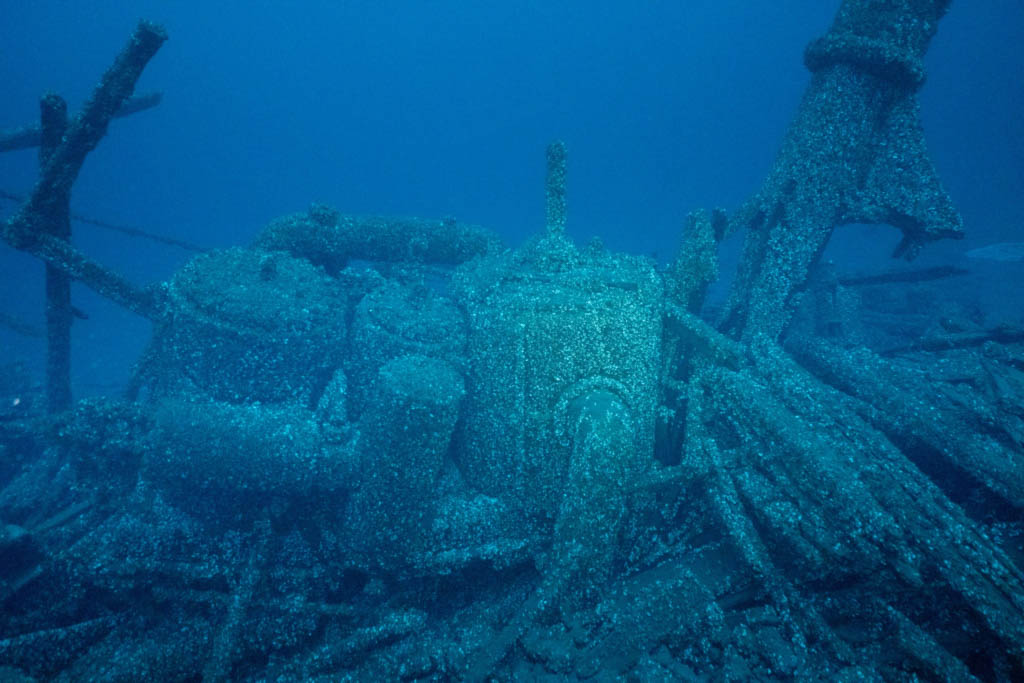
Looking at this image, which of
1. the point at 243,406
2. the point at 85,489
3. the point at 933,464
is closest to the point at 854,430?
the point at 933,464

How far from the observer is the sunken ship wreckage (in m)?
2.63

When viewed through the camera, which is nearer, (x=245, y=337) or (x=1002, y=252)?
(x=245, y=337)

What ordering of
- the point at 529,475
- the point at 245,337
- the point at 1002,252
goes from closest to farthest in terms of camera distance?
1. the point at 529,475
2. the point at 245,337
3. the point at 1002,252

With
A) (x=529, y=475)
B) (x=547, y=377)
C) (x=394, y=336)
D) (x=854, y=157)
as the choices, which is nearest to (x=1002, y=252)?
(x=854, y=157)

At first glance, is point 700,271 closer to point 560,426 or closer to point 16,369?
point 560,426

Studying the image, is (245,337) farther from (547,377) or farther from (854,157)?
(854,157)

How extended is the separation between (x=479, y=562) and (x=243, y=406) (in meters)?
2.31

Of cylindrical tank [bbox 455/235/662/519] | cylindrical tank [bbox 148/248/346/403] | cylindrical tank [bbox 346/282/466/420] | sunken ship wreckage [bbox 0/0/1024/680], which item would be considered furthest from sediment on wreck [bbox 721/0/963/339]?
cylindrical tank [bbox 148/248/346/403]

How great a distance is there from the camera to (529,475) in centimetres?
349

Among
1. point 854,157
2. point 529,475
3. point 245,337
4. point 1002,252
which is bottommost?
point 529,475

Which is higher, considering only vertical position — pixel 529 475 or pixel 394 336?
pixel 394 336

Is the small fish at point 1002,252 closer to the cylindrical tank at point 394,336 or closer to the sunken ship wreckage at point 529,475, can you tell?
the sunken ship wreckage at point 529,475

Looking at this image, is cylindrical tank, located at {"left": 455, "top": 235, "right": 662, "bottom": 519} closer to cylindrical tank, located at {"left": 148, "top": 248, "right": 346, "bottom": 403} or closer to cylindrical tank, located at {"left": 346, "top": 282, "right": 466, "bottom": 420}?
cylindrical tank, located at {"left": 346, "top": 282, "right": 466, "bottom": 420}

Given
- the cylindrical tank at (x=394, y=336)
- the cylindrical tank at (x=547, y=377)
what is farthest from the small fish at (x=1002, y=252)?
the cylindrical tank at (x=394, y=336)
